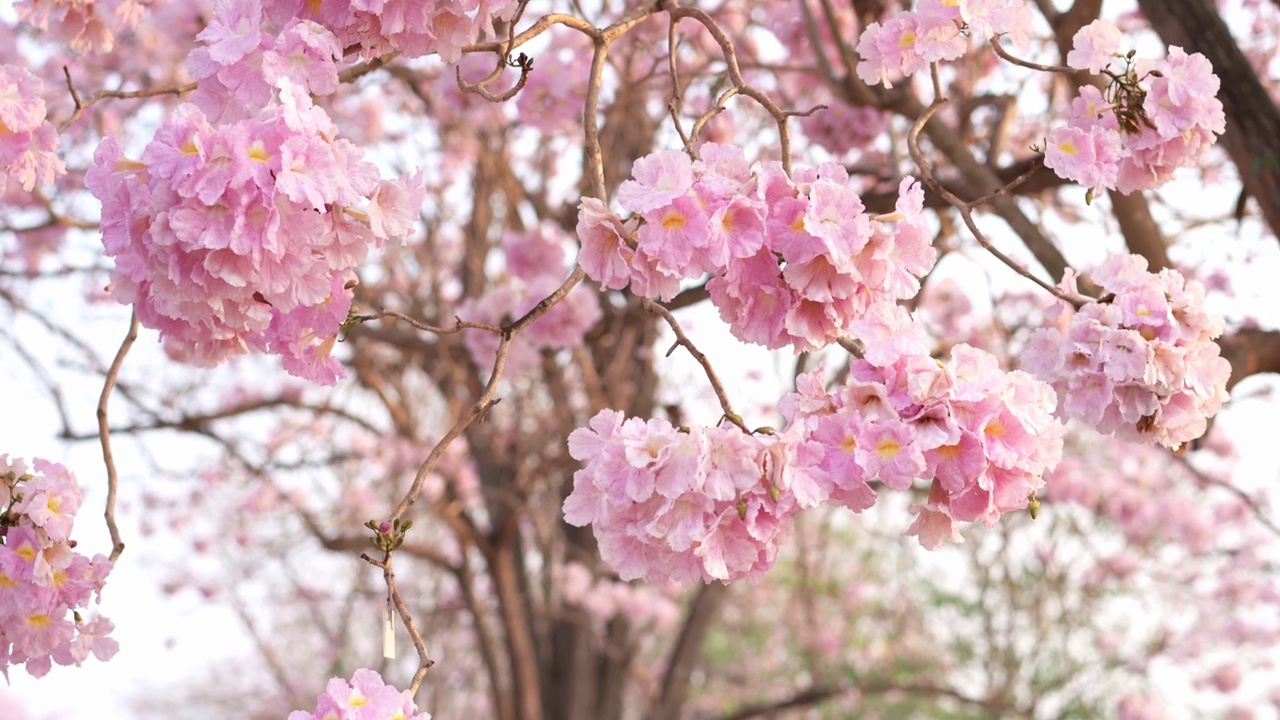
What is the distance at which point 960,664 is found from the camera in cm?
777

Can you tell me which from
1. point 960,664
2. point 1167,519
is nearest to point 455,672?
point 960,664

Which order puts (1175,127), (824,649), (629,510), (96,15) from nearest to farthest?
(629,510)
(1175,127)
(96,15)
(824,649)

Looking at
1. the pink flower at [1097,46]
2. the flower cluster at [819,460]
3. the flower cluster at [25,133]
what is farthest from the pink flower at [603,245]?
the flower cluster at [25,133]

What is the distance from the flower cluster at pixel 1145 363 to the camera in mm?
1375

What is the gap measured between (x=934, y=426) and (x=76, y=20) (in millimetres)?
1532

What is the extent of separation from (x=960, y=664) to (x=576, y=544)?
3744mm

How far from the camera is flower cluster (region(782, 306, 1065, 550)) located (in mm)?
1112

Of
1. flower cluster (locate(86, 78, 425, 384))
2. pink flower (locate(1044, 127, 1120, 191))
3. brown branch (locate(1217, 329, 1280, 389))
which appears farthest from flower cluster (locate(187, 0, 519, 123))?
brown branch (locate(1217, 329, 1280, 389))

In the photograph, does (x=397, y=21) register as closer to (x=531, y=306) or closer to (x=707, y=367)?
(x=707, y=367)

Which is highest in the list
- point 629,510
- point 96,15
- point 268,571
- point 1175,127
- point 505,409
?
point 268,571

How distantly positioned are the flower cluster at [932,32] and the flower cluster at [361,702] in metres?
0.96

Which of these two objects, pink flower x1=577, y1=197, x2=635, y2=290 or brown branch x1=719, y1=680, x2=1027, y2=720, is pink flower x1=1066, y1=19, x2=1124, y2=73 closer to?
pink flower x1=577, y1=197, x2=635, y2=290

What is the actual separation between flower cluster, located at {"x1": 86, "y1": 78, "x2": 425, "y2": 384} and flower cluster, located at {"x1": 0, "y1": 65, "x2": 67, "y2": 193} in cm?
42

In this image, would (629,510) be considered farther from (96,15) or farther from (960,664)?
(960,664)
